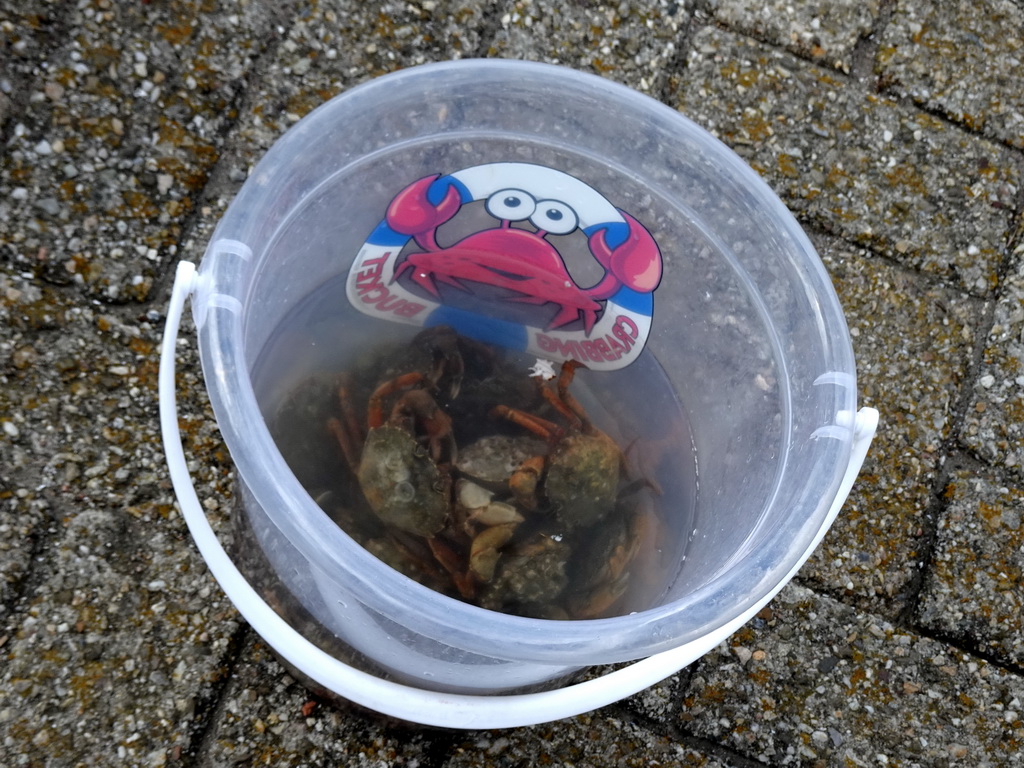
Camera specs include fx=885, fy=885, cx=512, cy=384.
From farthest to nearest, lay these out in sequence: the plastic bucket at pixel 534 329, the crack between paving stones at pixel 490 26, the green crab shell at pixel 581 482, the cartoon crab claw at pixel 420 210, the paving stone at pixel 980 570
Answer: the crack between paving stones at pixel 490 26, the paving stone at pixel 980 570, the green crab shell at pixel 581 482, the cartoon crab claw at pixel 420 210, the plastic bucket at pixel 534 329

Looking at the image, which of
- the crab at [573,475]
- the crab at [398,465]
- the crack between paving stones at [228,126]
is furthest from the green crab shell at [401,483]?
the crack between paving stones at [228,126]

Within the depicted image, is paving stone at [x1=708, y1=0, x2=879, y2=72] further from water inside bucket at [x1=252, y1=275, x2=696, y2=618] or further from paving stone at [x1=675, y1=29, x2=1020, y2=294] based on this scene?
water inside bucket at [x1=252, y1=275, x2=696, y2=618]

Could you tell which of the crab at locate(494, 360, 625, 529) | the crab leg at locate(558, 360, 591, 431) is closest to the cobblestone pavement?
the crab at locate(494, 360, 625, 529)

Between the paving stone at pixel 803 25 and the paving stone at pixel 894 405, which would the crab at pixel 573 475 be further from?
the paving stone at pixel 803 25

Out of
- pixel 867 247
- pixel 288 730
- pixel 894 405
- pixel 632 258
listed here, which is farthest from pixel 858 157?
pixel 288 730

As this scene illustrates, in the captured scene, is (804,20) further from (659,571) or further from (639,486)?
(659,571)

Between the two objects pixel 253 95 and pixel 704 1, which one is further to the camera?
pixel 704 1

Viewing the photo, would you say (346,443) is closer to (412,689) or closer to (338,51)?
(412,689)

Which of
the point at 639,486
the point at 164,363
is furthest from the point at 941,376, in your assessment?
the point at 164,363
